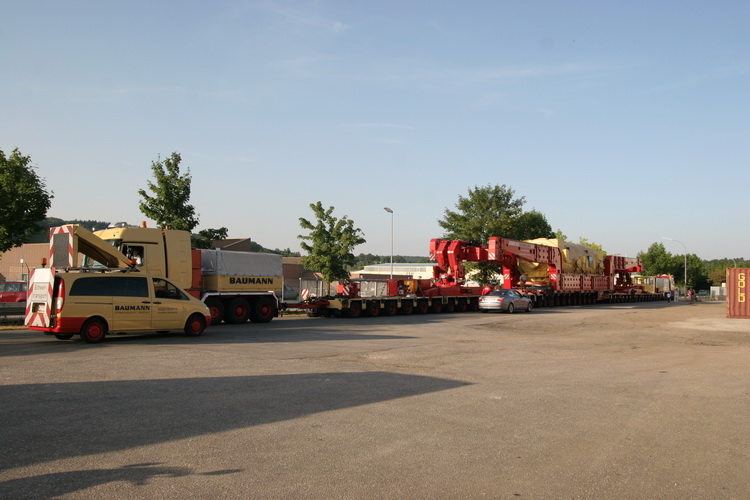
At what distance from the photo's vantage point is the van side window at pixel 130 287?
15.9 metres

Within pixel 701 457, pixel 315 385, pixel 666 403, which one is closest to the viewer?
pixel 701 457

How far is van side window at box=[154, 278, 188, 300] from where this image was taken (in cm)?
1683

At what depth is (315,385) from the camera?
9.87 meters

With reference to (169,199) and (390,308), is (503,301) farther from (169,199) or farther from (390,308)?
(169,199)

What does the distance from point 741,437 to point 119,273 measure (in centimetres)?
1426

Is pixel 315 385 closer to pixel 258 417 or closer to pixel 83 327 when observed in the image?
pixel 258 417

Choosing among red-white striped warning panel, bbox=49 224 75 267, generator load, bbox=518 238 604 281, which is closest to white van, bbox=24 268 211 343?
red-white striped warning panel, bbox=49 224 75 267

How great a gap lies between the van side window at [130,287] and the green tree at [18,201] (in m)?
10.8

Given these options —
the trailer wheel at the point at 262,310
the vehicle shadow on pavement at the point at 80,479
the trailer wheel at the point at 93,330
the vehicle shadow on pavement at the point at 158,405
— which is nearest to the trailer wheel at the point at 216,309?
the trailer wheel at the point at 262,310

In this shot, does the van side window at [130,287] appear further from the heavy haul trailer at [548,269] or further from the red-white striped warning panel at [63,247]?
the heavy haul trailer at [548,269]

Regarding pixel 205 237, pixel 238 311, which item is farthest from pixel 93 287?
pixel 205 237

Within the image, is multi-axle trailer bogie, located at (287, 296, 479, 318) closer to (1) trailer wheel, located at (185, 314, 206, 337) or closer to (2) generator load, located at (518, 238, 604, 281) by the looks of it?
(2) generator load, located at (518, 238, 604, 281)

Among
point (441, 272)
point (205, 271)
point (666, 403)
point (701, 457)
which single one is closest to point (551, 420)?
point (701, 457)

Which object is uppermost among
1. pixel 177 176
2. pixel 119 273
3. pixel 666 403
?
pixel 177 176
